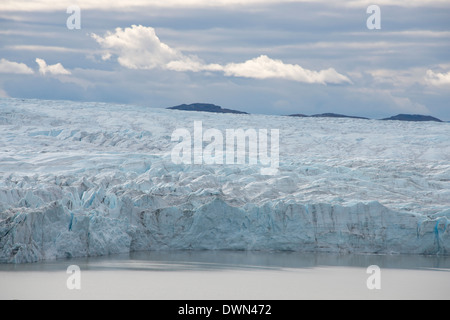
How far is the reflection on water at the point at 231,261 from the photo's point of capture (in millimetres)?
Answer: 15062

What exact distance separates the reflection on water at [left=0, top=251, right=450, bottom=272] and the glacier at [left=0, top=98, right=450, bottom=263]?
32 centimetres

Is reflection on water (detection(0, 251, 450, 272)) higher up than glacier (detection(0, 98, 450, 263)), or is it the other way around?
glacier (detection(0, 98, 450, 263))

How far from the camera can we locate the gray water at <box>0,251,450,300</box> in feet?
41.5

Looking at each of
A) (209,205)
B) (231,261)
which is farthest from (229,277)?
(209,205)

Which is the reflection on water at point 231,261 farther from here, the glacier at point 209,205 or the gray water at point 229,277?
the glacier at point 209,205

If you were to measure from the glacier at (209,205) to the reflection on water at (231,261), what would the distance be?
32 cm

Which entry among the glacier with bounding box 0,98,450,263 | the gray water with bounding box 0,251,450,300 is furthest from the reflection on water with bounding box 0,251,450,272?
the glacier with bounding box 0,98,450,263

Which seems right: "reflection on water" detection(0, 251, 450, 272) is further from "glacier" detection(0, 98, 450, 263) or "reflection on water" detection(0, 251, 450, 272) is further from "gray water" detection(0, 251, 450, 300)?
"glacier" detection(0, 98, 450, 263)

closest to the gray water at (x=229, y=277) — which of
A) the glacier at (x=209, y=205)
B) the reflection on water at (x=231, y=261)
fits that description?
the reflection on water at (x=231, y=261)

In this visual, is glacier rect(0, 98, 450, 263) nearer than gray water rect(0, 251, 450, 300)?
No

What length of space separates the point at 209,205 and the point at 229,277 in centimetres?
318

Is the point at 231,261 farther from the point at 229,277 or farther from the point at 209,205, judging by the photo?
the point at 229,277
